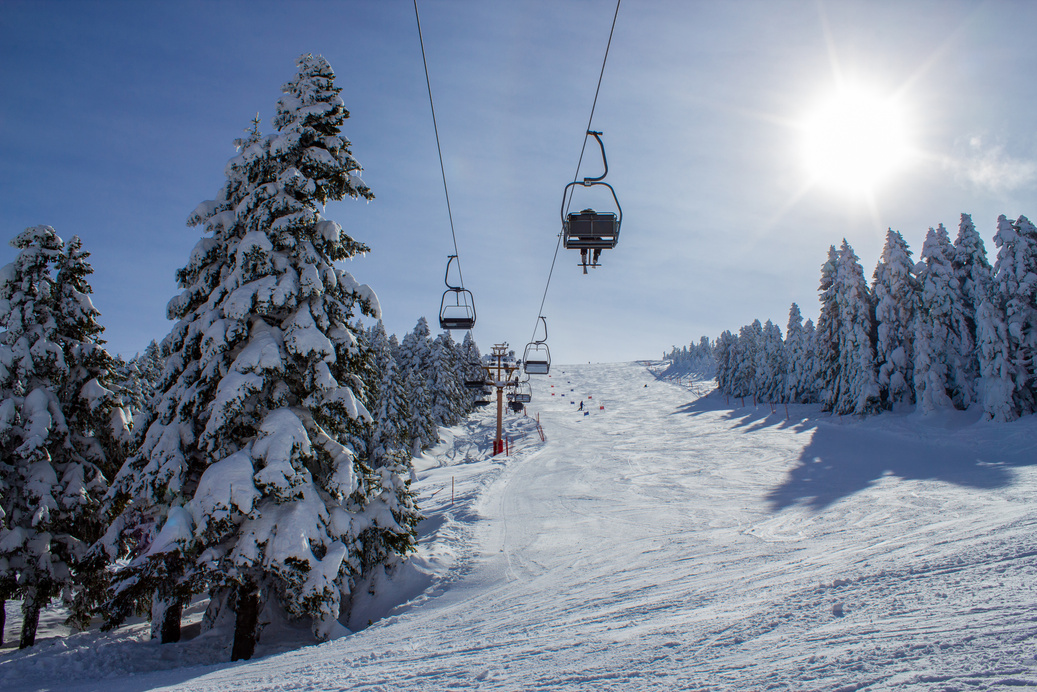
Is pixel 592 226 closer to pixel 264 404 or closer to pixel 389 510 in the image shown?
pixel 264 404

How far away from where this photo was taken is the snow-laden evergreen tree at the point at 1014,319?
30875 millimetres

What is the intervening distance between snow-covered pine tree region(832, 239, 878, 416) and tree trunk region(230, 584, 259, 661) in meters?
44.5

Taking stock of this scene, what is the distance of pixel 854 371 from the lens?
43500mm

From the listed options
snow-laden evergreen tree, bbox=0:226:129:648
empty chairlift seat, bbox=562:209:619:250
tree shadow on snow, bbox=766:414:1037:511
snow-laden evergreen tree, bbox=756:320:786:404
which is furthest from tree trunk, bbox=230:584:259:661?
snow-laden evergreen tree, bbox=756:320:786:404

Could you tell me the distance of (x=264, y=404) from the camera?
10.4 m

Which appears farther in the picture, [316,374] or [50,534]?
[50,534]

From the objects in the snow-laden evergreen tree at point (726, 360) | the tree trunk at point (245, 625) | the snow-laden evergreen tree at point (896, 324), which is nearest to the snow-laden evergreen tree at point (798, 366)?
the snow-laden evergreen tree at point (726, 360)

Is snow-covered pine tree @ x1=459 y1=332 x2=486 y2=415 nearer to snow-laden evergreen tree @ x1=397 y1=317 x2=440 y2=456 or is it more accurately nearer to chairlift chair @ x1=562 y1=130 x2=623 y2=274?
snow-laden evergreen tree @ x1=397 y1=317 x2=440 y2=456

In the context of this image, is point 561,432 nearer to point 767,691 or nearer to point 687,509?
point 687,509

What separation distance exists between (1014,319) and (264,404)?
138 ft

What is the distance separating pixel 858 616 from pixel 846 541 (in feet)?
20.7

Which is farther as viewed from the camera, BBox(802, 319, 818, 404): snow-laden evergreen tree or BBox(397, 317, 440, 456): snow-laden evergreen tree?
BBox(802, 319, 818, 404): snow-laden evergreen tree

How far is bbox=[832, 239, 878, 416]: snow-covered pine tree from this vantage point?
134 ft

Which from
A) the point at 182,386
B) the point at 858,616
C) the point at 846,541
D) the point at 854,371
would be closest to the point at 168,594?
the point at 182,386
